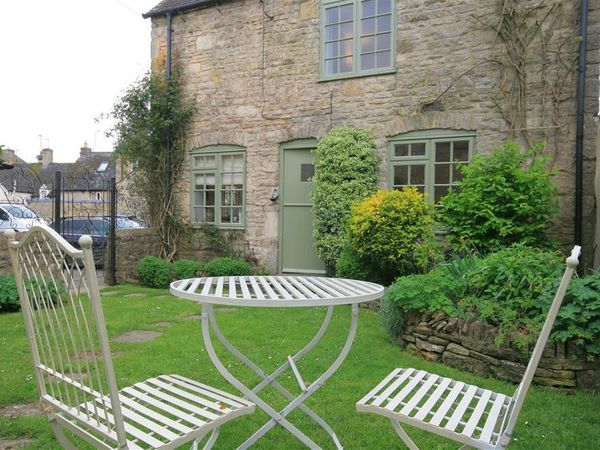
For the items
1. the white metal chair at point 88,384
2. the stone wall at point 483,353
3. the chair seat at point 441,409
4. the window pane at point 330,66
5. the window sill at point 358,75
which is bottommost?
the stone wall at point 483,353

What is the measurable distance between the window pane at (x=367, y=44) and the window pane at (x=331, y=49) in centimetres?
48

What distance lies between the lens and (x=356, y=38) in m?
8.16

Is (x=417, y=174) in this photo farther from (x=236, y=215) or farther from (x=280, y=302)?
(x=280, y=302)

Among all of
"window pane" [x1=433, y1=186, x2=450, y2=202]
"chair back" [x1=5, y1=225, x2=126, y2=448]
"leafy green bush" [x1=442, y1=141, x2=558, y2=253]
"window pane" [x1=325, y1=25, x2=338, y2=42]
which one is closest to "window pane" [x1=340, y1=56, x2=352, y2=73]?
"window pane" [x1=325, y1=25, x2=338, y2=42]

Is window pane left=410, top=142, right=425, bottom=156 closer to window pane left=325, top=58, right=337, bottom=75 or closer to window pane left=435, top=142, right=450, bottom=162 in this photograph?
window pane left=435, top=142, right=450, bottom=162

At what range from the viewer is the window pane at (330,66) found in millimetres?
8414

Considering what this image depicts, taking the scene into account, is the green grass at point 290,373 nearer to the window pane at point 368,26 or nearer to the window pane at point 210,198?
the window pane at point 210,198

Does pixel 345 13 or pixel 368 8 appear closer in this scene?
pixel 368 8

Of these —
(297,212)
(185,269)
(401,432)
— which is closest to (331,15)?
(297,212)

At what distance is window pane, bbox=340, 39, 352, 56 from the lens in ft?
27.1

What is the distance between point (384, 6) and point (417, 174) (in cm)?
288

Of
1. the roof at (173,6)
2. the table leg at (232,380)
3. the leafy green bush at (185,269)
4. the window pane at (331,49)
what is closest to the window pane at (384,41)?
the window pane at (331,49)

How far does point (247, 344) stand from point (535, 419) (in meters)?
2.53

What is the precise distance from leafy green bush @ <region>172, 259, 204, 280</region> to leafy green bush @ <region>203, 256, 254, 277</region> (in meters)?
0.17
